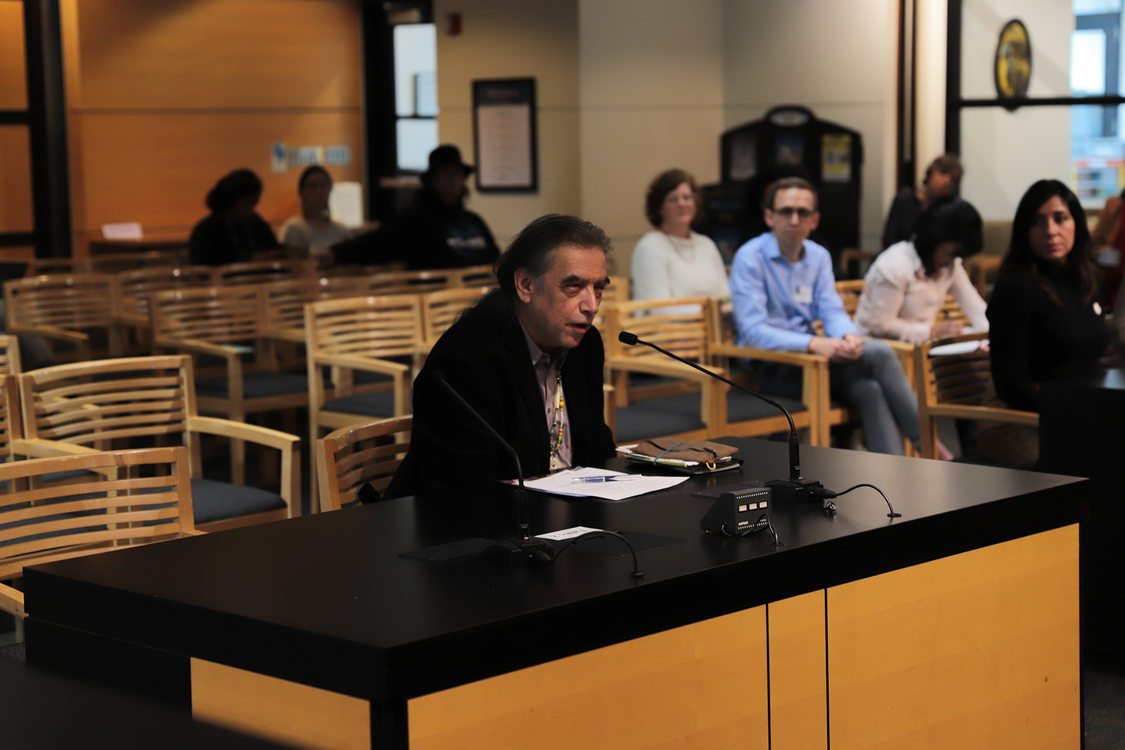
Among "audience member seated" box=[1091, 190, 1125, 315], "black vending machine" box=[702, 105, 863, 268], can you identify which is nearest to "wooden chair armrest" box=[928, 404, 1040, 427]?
"audience member seated" box=[1091, 190, 1125, 315]

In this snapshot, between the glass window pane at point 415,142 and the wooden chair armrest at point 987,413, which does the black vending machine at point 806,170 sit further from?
the wooden chair armrest at point 987,413

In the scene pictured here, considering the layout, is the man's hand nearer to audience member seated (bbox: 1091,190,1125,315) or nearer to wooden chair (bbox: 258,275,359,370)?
wooden chair (bbox: 258,275,359,370)

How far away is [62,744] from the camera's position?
138cm

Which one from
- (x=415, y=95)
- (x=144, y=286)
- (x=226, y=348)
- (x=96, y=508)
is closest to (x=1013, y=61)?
(x=415, y=95)

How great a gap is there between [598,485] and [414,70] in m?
9.98

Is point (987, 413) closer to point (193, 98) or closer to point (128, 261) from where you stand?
point (128, 261)

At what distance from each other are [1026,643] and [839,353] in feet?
9.27

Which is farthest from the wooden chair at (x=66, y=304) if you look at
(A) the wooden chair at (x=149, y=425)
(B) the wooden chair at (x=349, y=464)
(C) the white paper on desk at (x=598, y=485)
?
(C) the white paper on desk at (x=598, y=485)

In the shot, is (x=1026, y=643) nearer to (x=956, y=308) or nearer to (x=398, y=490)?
(x=398, y=490)

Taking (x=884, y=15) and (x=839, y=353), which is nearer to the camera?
(x=839, y=353)

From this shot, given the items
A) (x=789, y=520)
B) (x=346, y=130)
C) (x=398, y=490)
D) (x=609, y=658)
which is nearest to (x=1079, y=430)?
(x=789, y=520)

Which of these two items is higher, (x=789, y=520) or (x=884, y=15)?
(x=884, y=15)

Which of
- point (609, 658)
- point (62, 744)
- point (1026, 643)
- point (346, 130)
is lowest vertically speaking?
point (1026, 643)

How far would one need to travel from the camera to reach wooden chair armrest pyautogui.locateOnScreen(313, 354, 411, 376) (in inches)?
205
